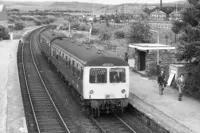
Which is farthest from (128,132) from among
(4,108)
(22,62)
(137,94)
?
(22,62)

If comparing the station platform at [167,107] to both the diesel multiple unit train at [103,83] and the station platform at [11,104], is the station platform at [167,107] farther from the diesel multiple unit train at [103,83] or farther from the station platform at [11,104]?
the station platform at [11,104]

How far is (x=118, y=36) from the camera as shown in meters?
54.2

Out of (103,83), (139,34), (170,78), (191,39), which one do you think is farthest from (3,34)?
(103,83)

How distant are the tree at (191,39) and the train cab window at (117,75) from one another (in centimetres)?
360

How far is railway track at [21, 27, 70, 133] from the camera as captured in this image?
1391 centimetres

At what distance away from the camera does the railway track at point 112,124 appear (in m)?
13.6

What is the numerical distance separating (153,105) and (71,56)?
4.88 metres

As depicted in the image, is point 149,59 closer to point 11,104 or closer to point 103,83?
Answer: point 103,83

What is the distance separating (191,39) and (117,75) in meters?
4.36

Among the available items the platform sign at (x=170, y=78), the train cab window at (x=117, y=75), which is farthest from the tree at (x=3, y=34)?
the train cab window at (x=117, y=75)

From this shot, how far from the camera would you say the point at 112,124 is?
47.5ft

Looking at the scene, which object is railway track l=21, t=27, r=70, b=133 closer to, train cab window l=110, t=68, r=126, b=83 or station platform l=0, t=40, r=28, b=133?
station platform l=0, t=40, r=28, b=133

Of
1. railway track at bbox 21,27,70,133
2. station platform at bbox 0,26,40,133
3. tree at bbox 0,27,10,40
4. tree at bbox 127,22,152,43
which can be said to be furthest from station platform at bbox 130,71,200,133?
tree at bbox 0,27,10,40

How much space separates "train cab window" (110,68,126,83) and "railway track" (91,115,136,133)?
1.75 metres
